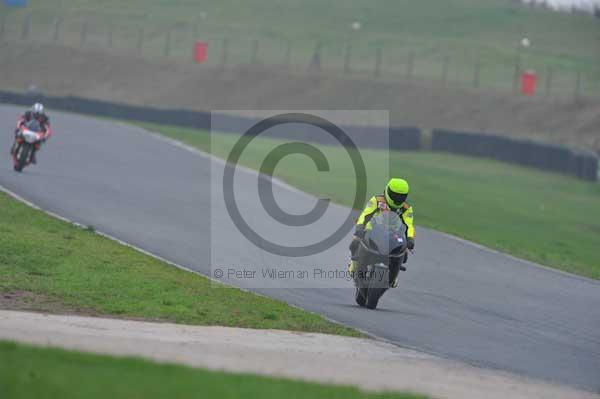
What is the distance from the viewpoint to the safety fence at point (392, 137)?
39094mm

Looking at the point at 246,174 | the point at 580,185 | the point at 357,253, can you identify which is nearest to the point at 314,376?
the point at 357,253

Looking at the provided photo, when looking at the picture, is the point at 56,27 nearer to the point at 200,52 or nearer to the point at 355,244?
the point at 200,52

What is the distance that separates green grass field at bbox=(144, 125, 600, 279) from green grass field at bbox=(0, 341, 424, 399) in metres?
12.2

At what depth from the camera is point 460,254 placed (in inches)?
771

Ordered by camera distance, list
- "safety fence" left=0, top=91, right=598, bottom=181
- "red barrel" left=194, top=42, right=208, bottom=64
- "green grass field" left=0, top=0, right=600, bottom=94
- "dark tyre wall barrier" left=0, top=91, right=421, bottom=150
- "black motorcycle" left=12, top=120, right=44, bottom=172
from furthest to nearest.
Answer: "red barrel" left=194, top=42, right=208, bottom=64 < "green grass field" left=0, top=0, right=600, bottom=94 < "dark tyre wall barrier" left=0, top=91, right=421, bottom=150 < "safety fence" left=0, top=91, right=598, bottom=181 < "black motorcycle" left=12, top=120, right=44, bottom=172

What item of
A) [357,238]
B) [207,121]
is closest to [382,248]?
[357,238]

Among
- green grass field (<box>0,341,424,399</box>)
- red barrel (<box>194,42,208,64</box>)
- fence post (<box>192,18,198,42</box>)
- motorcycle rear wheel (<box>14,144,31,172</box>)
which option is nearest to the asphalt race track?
motorcycle rear wheel (<box>14,144,31,172</box>)

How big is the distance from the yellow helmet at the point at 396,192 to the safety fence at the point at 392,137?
84.2 feet

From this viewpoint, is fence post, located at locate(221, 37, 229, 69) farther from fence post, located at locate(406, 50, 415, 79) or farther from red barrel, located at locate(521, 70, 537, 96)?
red barrel, located at locate(521, 70, 537, 96)

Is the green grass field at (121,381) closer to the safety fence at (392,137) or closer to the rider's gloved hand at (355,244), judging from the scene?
the rider's gloved hand at (355,244)

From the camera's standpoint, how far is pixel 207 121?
46.7m

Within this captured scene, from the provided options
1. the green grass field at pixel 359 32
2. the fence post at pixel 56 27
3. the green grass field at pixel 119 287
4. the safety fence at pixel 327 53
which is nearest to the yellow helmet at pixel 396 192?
the green grass field at pixel 119 287

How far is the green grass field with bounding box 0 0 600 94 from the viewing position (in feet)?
214

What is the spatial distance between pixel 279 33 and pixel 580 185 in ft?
136
